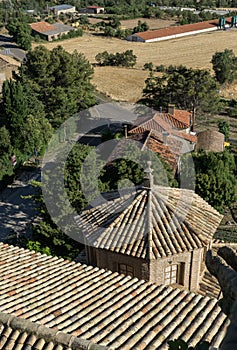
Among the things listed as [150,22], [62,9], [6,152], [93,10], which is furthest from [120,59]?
[93,10]

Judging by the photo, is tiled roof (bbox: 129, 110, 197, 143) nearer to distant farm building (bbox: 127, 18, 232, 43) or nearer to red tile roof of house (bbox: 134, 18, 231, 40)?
distant farm building (bbox: 127, 18, 232, 43)

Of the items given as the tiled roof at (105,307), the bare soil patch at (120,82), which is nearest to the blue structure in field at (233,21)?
the bare soil patch at (120,82)

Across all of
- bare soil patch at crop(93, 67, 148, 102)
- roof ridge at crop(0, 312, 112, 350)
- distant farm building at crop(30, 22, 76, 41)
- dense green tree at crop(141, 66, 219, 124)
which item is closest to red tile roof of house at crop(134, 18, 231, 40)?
distant farm building at crop(30, 22, 76, 41)

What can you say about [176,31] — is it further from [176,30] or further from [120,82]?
[120,82]

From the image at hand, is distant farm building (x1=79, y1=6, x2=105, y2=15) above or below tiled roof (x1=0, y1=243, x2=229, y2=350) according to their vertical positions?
above

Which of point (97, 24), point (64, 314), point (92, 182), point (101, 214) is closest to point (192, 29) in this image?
point (97, 24)

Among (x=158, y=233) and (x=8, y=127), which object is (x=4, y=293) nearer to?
(x=158, y=233)
